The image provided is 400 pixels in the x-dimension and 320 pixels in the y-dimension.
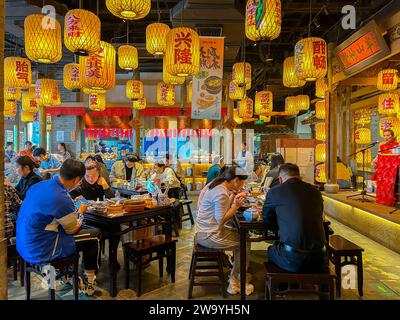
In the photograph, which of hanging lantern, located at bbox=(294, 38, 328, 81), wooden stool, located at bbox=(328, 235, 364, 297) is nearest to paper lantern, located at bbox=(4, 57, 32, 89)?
hanging lantern, located at bbox=(294, 38, 328, 81)

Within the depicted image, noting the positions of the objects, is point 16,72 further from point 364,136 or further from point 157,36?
point 364,136

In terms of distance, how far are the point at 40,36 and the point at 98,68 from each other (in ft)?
3.91

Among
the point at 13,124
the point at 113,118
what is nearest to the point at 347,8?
the point at 113,118

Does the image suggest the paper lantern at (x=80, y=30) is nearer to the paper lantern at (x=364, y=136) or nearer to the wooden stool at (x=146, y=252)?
the wooden stool at (x=146, y=252)

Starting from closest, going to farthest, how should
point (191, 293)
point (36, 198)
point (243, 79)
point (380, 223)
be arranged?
point (36, 198), point (191, 293), point (380, 223), point (243, 79)

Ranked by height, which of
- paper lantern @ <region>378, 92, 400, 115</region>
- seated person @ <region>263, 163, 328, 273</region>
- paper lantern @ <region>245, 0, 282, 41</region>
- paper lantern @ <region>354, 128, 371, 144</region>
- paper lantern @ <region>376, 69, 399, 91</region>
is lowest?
seated person @ <region>263, 163, 328, 273</region>

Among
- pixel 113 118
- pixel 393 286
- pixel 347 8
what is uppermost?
pixel 347 8

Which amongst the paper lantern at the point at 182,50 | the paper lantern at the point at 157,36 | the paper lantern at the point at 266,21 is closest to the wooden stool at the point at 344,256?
the paper lantern at the point at 266,21

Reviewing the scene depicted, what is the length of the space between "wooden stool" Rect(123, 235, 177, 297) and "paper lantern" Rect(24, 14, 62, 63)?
12.0ft

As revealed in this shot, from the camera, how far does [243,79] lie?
8.84m

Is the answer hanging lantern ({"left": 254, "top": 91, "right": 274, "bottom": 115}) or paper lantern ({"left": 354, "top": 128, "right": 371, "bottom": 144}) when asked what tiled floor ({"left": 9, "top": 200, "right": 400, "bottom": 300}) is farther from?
paper lantern ({"left": 354, "top": 128, "right": 371, "bottom": 144})

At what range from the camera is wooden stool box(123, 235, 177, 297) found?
3.79 m

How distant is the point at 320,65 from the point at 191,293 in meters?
5.12

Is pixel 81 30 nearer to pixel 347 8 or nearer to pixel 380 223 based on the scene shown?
pixel 347 8
